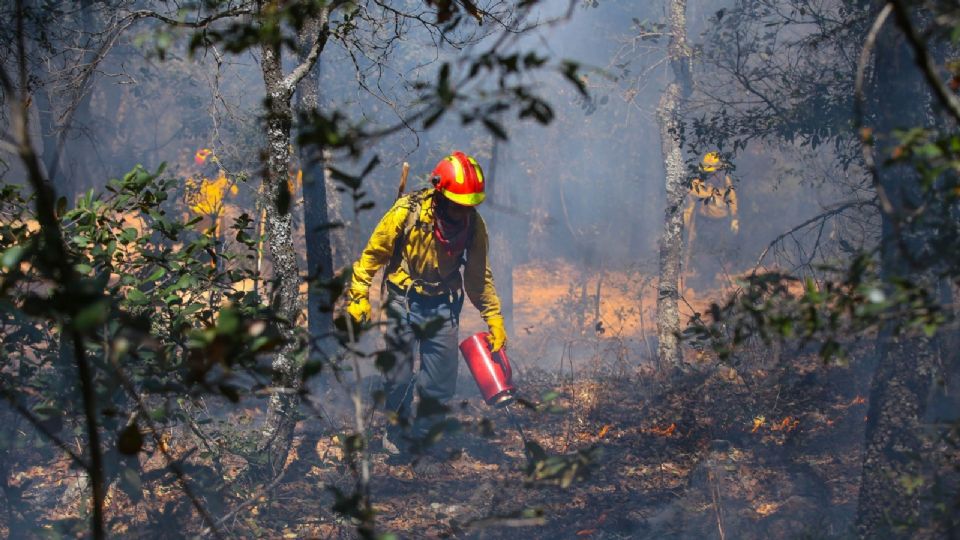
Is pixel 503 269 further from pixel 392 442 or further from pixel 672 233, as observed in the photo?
pixel 392 442

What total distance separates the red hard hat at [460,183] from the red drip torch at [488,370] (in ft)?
3.71

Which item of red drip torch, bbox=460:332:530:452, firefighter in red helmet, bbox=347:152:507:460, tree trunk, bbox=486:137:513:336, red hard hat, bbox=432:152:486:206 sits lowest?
red drip torch, bbox=460:332:530:452

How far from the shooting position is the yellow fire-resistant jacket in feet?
18.3

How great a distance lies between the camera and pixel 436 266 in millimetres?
5836

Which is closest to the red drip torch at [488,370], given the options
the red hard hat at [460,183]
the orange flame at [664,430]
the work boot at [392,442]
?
the work boot at [392,442]

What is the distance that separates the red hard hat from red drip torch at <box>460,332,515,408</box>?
1131 mm

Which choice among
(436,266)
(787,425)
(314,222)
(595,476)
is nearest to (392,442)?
(436,266)

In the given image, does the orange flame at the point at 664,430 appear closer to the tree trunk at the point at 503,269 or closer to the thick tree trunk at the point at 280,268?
the thick tree trunk at the point at 280,268

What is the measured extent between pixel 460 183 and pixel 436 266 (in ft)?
2.51

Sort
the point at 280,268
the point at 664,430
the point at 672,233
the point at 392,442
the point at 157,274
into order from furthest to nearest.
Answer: the point at 672,233, the point at 664,430, the point at 392,442, the point at 280,268, the point at 157,274

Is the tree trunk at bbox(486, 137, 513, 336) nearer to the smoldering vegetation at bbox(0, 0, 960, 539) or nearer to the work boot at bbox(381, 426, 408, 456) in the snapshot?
the smoldering vegetation at bbox(0, 0, 960, 539)

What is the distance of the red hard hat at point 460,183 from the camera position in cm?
541

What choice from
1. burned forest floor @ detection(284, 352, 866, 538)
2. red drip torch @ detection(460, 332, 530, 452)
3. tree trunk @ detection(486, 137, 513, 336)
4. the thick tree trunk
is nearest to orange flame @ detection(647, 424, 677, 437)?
burned forest floor @ detection(284, 352, 866, 538)

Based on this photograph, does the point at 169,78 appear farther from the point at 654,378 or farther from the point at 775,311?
the point at 775,311
